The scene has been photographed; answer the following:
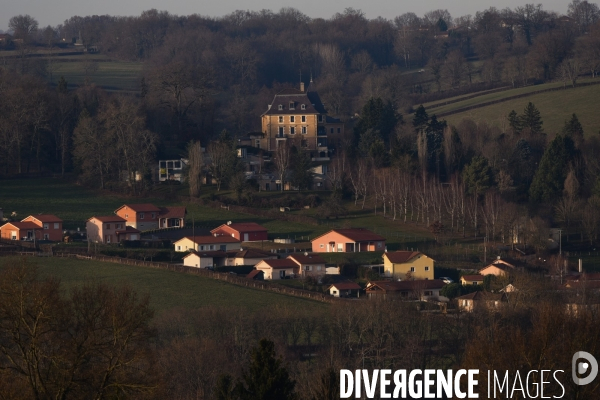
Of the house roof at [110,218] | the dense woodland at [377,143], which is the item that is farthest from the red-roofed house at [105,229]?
the dense woodland at [377,143]

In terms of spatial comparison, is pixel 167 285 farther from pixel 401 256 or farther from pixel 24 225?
pixel 24 225

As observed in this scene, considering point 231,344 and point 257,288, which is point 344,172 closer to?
point 257,288

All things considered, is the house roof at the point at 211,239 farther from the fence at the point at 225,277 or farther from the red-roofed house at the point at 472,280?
the red-roofed house at the point at 472,280

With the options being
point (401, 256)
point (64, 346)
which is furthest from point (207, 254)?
point (64, 346)

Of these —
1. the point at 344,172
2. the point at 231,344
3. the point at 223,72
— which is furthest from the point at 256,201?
the point at 223,72

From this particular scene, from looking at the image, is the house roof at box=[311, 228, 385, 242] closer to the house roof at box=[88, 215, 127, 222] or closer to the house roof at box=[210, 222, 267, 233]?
the house roof at box=[210, 222, 267, 233]
